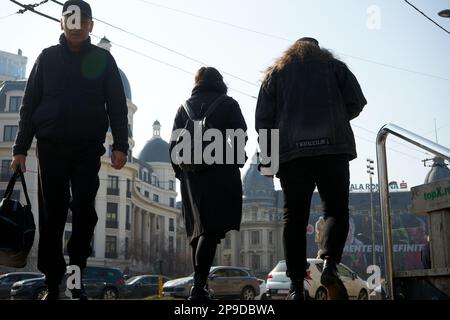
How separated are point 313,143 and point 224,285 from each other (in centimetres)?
1781

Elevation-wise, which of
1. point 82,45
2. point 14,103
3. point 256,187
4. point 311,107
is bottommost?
point 311,107

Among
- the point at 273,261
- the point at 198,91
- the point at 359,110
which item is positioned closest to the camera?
the point at 359,110

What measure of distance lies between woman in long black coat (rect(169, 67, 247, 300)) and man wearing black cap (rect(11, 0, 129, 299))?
64cm

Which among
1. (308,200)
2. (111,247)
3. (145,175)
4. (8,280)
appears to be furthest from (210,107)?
(145,175)

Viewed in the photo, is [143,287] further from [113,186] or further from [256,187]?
[256,187]

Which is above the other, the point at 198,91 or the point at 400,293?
the point at 198,91

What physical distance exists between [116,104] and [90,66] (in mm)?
326

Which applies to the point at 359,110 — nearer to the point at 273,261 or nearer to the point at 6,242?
the point at 6,242

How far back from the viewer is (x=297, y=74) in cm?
420

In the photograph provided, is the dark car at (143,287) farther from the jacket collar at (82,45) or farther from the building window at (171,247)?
the building window at (171,247)

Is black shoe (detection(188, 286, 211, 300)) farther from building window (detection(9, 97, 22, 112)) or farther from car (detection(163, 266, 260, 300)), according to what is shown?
building window (detection(9, 97, 22, 112))

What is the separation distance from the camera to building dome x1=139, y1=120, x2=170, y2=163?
3858 inches

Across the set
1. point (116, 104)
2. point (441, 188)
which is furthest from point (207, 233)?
point (441, 188)

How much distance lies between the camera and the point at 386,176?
4.67 m
